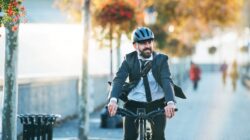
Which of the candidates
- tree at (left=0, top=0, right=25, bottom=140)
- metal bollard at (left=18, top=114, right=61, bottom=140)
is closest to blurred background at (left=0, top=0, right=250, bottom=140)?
tree at (left=0, top=0, right=25, bottom=140)

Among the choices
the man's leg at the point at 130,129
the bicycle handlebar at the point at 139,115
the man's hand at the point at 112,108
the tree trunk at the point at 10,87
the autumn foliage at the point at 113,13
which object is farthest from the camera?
the autumn foliage at the point at 113,13

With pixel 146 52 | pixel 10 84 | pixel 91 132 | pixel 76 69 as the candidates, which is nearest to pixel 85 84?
pixel 91 132

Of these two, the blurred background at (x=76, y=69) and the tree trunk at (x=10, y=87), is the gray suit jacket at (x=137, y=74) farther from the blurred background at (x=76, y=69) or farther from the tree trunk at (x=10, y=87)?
the blurred background at (x=76, y=69)

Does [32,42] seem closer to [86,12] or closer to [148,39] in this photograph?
[86,12]

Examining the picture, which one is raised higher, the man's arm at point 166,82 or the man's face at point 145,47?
the man's face at point 145,47

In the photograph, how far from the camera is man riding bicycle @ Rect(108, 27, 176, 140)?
6.87 meters

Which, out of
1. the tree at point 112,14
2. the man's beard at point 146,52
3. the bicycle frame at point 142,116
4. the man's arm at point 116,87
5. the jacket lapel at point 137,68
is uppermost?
the tree at point 112,14

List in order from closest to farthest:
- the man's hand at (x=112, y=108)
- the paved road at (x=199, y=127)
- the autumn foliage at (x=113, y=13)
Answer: the man's hand at (x=112, y=108) < the paved road at (x=199, y=127) < the autumn foliage at (x=113, y=13)

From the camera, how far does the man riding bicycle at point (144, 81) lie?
687 centimetres

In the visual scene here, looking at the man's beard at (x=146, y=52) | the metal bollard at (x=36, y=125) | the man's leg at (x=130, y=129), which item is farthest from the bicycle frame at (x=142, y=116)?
the metal bollard at (x=36, y=125)

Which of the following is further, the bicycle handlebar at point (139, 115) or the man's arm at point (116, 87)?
the bicycle handlebar at point (139, 115)

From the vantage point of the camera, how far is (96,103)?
79.9ft

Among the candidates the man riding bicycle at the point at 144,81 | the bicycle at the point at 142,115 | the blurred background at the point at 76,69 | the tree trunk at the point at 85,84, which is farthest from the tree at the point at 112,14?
the bicycle at the point at 142,115

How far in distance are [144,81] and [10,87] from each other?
141 inches
